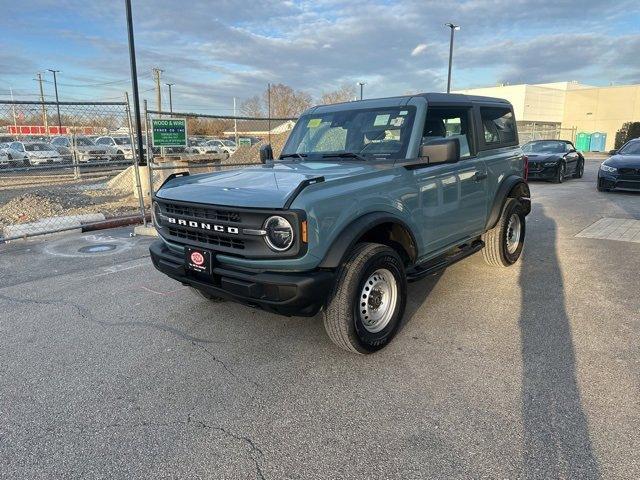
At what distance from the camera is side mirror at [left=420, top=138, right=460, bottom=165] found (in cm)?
389

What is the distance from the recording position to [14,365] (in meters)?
3.57

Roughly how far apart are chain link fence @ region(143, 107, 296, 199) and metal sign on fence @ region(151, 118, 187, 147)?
0.39 ft

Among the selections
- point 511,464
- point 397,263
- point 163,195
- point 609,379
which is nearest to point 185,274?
point 163,195

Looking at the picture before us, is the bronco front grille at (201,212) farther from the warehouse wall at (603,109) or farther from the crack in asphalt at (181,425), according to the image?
the warehouse wall at (603,109)

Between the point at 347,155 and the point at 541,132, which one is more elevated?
the point at 541,132

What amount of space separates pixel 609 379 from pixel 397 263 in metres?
1.64

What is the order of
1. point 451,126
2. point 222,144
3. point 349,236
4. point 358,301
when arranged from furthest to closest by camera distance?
point 222,144, point 451,126, point 358,301, point 349,236

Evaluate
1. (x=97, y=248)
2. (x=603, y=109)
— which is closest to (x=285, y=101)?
(x=603, y=109)

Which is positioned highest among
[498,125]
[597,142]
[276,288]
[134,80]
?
[134,80]

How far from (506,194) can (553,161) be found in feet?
38.7

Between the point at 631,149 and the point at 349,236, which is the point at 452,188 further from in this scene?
the point at 631,149

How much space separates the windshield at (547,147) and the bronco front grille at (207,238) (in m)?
16.1

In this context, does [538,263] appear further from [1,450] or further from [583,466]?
[1,450]

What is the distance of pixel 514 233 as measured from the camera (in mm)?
6113
